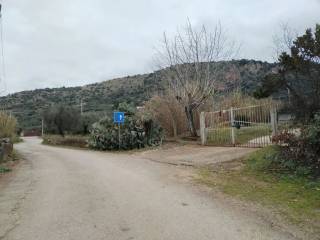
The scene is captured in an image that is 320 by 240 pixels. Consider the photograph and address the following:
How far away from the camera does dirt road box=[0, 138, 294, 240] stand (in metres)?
6.95

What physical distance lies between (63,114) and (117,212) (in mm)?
51953

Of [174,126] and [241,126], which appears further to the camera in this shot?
[174,126]

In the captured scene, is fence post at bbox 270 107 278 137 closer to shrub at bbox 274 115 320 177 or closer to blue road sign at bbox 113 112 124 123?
shrub at bbox 274 115 320 177

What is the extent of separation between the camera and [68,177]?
46.9 feet

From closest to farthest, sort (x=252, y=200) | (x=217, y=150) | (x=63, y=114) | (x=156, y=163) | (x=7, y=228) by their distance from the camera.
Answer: (x=7, y=228)
(x=252, y=200)
(x=156, y=163)
(x=217, y=150)
(x=63, y=114)

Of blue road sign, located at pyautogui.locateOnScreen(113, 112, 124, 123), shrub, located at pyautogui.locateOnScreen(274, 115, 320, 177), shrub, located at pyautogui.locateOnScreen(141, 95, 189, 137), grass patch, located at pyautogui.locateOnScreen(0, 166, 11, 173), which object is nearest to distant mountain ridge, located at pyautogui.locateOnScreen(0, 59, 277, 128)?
shrub, located at pyautogui.locateOnScreen(141, 95, 189, 137)

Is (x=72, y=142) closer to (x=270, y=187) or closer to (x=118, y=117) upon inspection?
(x=118, y=117)

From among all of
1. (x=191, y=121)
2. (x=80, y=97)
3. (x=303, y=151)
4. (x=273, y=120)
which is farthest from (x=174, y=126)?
(x=80, y=97)

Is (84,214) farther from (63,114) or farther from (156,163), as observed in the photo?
(63,114)

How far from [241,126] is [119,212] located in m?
13.0

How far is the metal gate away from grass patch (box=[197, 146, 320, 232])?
3.16m

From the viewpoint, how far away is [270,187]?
10539 millimetres

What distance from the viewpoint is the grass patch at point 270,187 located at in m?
8.14

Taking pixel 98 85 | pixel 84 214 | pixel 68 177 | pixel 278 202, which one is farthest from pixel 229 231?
pixel 98 85
